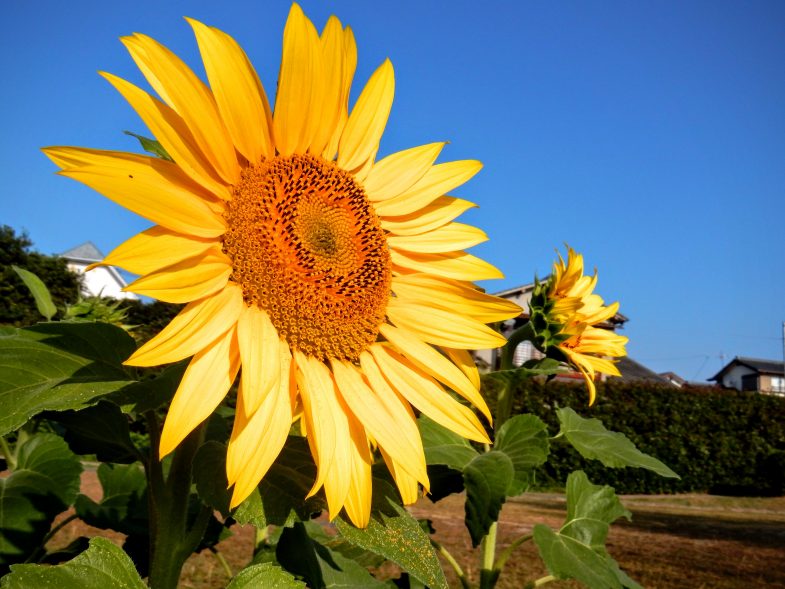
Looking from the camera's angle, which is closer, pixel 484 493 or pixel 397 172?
pixel 397 172

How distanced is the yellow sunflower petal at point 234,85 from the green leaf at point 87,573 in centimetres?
61

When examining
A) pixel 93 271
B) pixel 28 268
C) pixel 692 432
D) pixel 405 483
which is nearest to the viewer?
pixel 405 483

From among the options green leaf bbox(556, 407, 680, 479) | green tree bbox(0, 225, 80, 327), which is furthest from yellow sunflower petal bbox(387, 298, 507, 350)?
green tree bbox(0, 225, 80, 327)

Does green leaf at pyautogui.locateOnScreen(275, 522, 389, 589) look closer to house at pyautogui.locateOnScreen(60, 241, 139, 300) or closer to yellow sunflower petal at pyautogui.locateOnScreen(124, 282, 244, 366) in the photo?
yellow sunflower petal at pyautogui.locateOnScreen(124, 282, 244, 366)

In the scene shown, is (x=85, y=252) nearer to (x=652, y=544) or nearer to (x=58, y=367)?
(x=652, y=544)

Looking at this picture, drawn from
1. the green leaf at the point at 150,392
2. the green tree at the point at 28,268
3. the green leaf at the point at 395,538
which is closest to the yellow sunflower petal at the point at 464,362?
the green leaf at the point at 395,538

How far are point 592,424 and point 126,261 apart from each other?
181 centimetres

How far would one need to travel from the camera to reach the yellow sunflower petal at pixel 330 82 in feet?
3.54

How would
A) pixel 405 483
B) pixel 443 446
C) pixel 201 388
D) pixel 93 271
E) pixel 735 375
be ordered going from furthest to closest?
pixel 735 375, pixel 93 271, pixel 443 446, pixel 405 483, pixel 201 388

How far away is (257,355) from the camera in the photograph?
0.93 metres

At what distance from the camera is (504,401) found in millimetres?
2338

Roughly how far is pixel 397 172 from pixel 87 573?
787 millimetres

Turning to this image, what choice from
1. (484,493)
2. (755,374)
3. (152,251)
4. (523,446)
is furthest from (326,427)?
(755,374)

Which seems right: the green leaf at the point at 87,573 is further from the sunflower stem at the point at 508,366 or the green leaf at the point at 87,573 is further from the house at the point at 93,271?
the house at the point at 93,271
